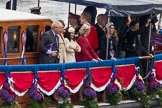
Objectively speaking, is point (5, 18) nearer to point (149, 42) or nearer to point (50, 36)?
point (50, 36)

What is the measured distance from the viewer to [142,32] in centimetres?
1312

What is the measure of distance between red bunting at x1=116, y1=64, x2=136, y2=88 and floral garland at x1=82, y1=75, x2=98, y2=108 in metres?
0.72

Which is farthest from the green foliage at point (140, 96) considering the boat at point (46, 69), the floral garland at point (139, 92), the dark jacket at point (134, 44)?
the dark jacket at point (134, 44)

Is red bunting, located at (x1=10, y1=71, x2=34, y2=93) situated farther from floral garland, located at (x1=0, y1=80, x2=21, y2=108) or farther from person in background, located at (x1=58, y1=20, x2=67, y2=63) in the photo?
person in background, located at (x1=58, y1=20, x2=67, y2=63)

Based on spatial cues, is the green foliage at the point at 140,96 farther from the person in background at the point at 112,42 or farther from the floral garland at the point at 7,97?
the floral garland at the point at 7,97

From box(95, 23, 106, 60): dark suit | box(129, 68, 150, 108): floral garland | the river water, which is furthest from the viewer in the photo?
the river water

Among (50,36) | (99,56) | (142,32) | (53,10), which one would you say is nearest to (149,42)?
(142,32)

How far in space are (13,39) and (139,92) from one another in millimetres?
2767

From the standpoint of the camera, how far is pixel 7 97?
1102cm

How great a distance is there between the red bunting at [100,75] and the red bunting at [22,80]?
1326 mm

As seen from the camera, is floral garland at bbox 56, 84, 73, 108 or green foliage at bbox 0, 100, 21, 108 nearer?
green foliage at bbox 0, 100, 21, 108

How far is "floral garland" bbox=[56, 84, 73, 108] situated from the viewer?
11562mm

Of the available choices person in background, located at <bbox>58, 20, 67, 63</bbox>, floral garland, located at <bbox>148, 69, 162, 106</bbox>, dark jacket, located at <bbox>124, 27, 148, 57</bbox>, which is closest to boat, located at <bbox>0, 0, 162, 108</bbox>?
person in background, located at <bbox>58, 20, 67, 63</bbox>

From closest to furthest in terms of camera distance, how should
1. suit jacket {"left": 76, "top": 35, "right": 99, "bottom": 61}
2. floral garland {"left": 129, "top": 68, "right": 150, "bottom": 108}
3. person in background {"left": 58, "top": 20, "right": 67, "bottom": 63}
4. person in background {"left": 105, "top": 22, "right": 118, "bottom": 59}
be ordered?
person in background {"left": 58, "top": 20, "right": 67, "bottom": 63} < suit jacket {"left": 76, "top": 35, "right": 99, "bottom": 61} < person in background {"left": 105, "top": 22, "right": 118, "bottom": 59} < floral garland {"left": 129, "top": 68, "right": 150, "bottom": 108}
